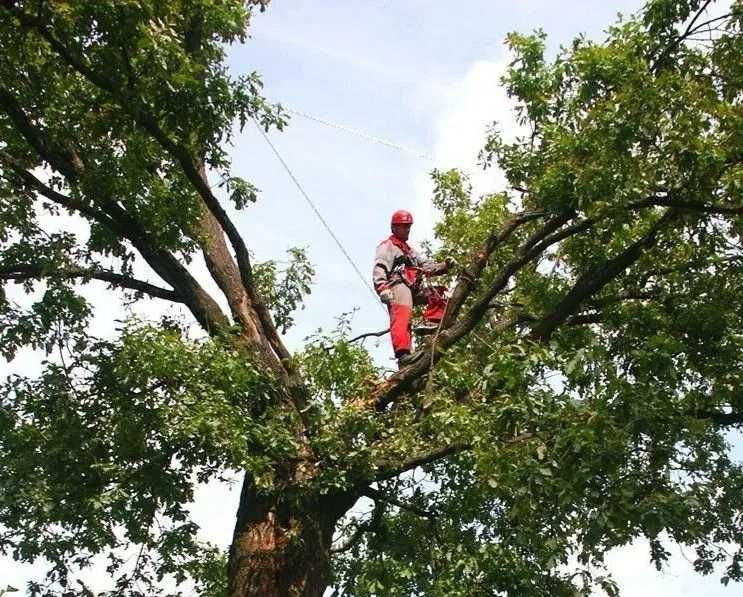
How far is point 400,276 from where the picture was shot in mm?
9945

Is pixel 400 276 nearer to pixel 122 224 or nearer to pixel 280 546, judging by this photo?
pixel 122 224

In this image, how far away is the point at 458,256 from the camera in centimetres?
1237

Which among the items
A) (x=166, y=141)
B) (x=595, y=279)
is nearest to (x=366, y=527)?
(x=595, y=279)

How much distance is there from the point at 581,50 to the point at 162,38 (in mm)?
3564

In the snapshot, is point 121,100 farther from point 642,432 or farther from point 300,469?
point 642,432

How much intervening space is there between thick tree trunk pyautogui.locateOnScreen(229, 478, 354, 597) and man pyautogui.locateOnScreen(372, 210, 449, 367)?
1640 millimetres

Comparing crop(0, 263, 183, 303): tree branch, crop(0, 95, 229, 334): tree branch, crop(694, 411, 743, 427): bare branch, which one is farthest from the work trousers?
crop(694, 411, 743, 427): bare branch

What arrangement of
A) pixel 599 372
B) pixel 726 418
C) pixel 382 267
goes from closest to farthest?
pixel 599 372
pixel 726 418
pixel 382 267

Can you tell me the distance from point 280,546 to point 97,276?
3198mm

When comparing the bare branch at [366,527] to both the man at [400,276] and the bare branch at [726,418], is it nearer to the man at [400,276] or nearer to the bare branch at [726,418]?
the man at [400,276]

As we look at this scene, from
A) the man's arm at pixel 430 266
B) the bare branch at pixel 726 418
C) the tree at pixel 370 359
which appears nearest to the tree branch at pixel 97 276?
the tree at pixel 370 359

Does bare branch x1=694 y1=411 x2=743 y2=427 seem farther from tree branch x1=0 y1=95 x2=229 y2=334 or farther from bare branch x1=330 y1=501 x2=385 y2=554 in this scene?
tree branch x1=0 y1=95 x2=229 y2=334

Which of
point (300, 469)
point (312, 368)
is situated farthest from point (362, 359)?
point (300, 469)

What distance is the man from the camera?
32.0ft
